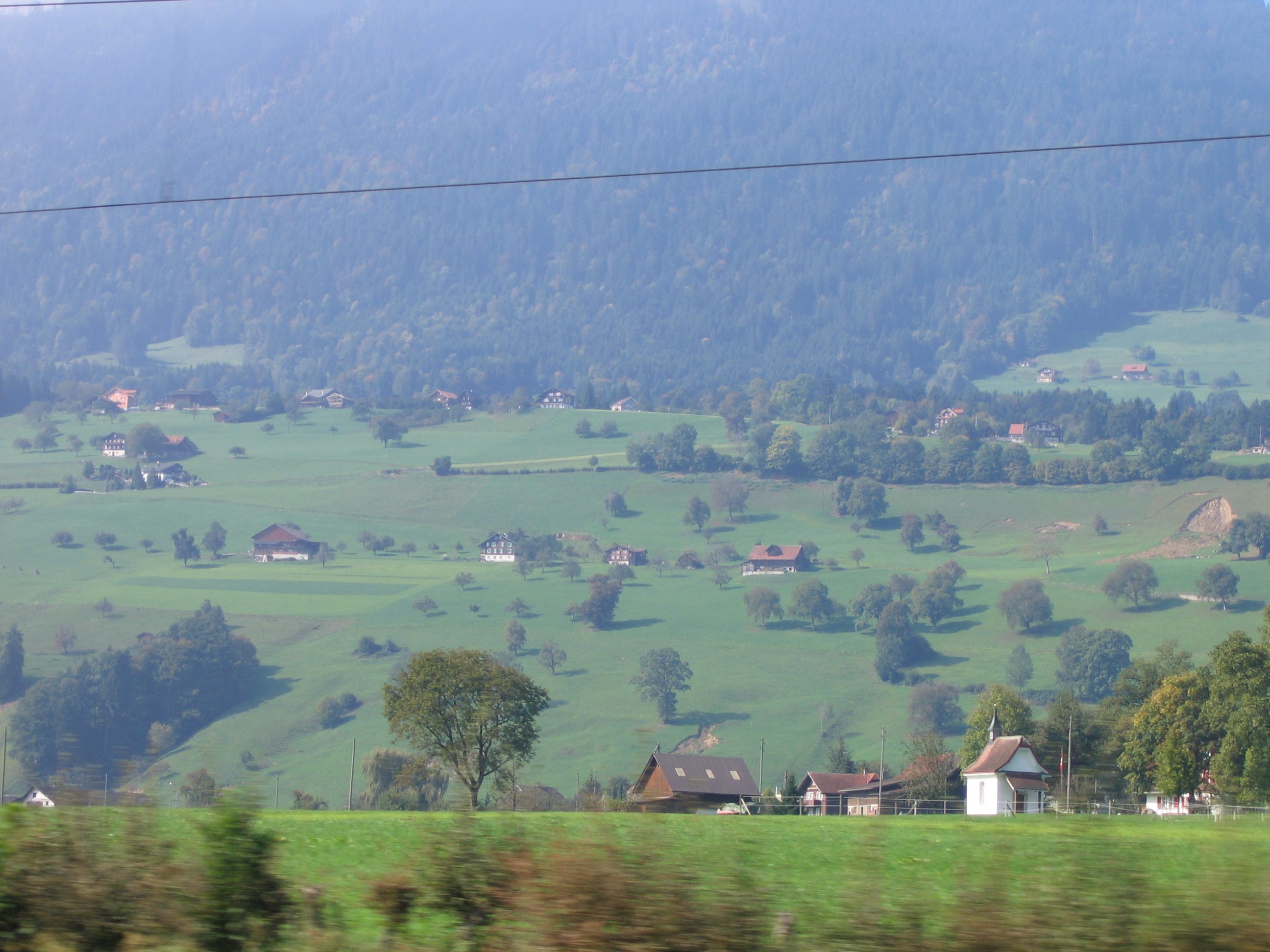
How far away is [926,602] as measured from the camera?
189 meters

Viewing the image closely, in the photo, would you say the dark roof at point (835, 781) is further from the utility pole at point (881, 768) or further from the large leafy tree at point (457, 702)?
the large leafy tree at point (457, 702)

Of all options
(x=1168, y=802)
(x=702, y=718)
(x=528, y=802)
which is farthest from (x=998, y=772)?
(x=702, y=718)

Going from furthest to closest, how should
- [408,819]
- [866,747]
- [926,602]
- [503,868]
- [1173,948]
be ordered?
1. [926,602]
2. [866,747]
3. [408,819]
4. [503,868]
5. [1173,948]

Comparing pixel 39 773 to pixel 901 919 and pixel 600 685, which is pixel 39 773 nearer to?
pixel 901 919

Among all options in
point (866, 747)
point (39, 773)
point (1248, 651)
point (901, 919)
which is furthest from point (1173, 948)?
point (866, 747)

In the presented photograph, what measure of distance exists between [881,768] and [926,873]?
255ft

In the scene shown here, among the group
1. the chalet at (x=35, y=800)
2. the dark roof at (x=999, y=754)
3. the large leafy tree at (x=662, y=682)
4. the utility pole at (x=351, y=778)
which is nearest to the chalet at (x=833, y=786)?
the dark roof at (x=999, y=754)

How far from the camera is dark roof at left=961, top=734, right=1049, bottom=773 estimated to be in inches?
1938

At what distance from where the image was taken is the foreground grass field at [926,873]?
5094 mm

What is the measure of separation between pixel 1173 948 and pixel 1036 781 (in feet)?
143

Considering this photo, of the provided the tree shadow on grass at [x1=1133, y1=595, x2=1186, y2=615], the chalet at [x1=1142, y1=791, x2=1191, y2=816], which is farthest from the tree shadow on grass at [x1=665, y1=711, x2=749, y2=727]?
the chalet at [x1=1142, y1=791, x2=1191, y2=816]

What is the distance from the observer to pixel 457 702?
152 ft

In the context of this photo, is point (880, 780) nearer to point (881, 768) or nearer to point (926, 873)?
point (881, 768)

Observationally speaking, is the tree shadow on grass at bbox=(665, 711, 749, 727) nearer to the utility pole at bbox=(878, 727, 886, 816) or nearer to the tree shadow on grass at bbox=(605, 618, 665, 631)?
the utility pole at bbox=(878, 727, 886, 816)
